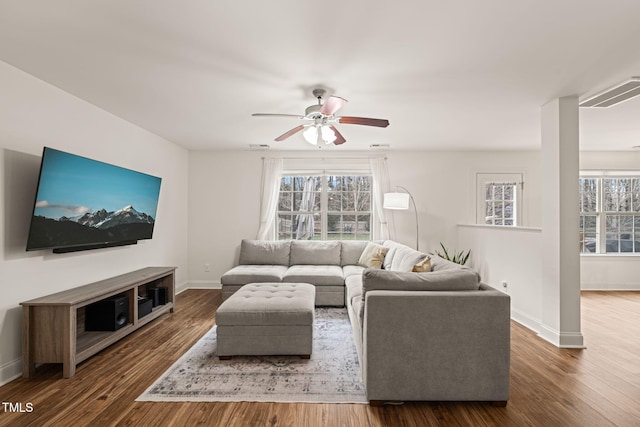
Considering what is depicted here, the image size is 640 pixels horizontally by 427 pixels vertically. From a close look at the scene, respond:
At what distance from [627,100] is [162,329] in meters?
5.35

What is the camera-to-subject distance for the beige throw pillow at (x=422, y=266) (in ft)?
10.00

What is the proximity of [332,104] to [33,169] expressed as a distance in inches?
98.3

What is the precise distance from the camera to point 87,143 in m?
3.34

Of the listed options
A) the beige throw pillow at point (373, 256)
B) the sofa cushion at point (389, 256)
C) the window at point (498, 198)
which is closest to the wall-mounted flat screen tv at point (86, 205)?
the beige throw pillow at point (373, 256)

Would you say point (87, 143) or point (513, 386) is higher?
point (87, 143)

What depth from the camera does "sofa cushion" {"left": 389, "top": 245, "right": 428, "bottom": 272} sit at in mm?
3334

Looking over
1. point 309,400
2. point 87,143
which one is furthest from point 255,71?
point 309,400

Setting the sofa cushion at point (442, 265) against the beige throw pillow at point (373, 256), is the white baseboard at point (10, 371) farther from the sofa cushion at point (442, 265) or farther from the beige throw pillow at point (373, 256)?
the beige throw pillow at point (373, 256)

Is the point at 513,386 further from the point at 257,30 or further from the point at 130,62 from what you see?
the point at 130,62

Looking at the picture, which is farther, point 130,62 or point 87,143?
point 87,143

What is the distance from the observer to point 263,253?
5285 millimetres

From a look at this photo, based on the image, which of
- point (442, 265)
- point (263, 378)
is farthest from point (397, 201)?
point (263, 378)

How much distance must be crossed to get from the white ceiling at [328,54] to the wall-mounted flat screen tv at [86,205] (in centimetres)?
73

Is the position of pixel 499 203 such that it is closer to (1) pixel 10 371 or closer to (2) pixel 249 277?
(2) pixel 249 277
